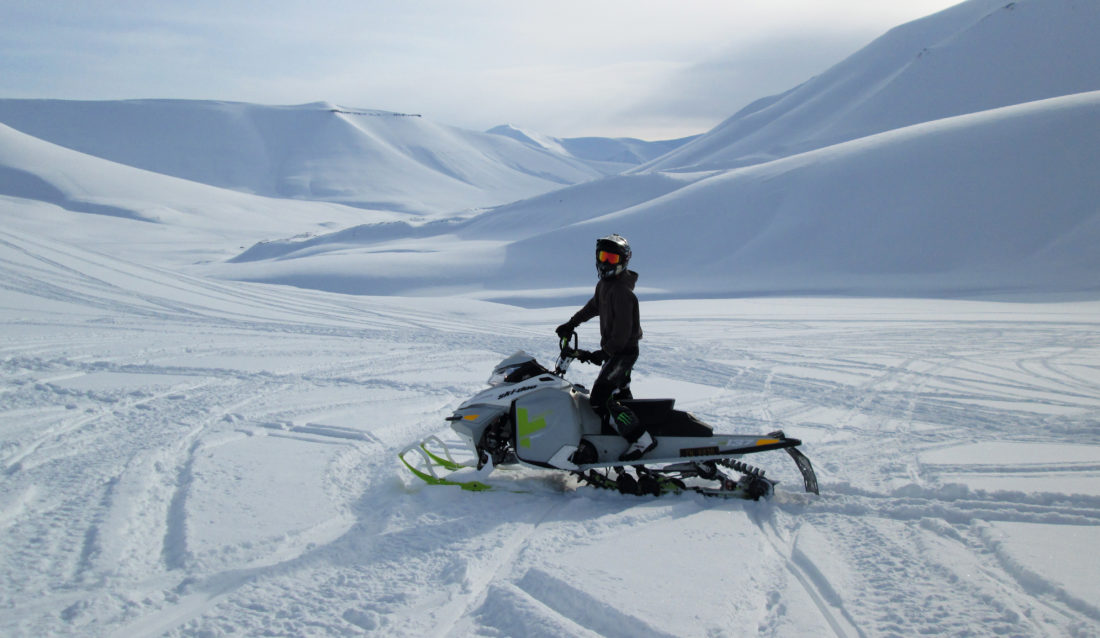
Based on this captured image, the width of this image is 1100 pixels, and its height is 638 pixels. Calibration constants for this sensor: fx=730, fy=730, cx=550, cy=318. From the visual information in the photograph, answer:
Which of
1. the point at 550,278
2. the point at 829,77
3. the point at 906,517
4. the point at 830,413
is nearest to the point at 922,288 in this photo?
the point at 550,278

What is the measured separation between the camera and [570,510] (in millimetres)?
4293

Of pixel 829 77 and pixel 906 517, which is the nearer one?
pixel 906 517

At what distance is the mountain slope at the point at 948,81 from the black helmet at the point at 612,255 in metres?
51.6

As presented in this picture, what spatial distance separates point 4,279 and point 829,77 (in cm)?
8207

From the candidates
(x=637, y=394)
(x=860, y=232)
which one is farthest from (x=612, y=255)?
(x=860, y=232)

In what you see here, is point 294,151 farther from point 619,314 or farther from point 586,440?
point 619,314

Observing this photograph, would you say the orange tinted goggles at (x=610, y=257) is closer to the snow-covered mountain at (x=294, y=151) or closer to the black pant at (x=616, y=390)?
the black pant at (x=616, y=390)

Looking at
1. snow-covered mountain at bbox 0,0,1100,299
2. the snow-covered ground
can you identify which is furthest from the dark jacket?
snow-covered mountain at bbox 0,0,1100,299

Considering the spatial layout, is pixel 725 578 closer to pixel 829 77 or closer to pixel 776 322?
pixel 776 322

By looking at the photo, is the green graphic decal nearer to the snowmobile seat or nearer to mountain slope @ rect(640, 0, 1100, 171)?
the snowmobile seat

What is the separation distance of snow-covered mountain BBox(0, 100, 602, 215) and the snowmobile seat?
8132 centimetres

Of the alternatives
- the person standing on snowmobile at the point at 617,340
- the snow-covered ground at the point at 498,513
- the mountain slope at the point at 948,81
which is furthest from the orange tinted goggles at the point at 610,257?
the mountain slope at the point at 948,81

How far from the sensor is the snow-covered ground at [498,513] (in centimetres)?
304

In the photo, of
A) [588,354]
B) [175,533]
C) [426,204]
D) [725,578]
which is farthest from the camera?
[426,204]
